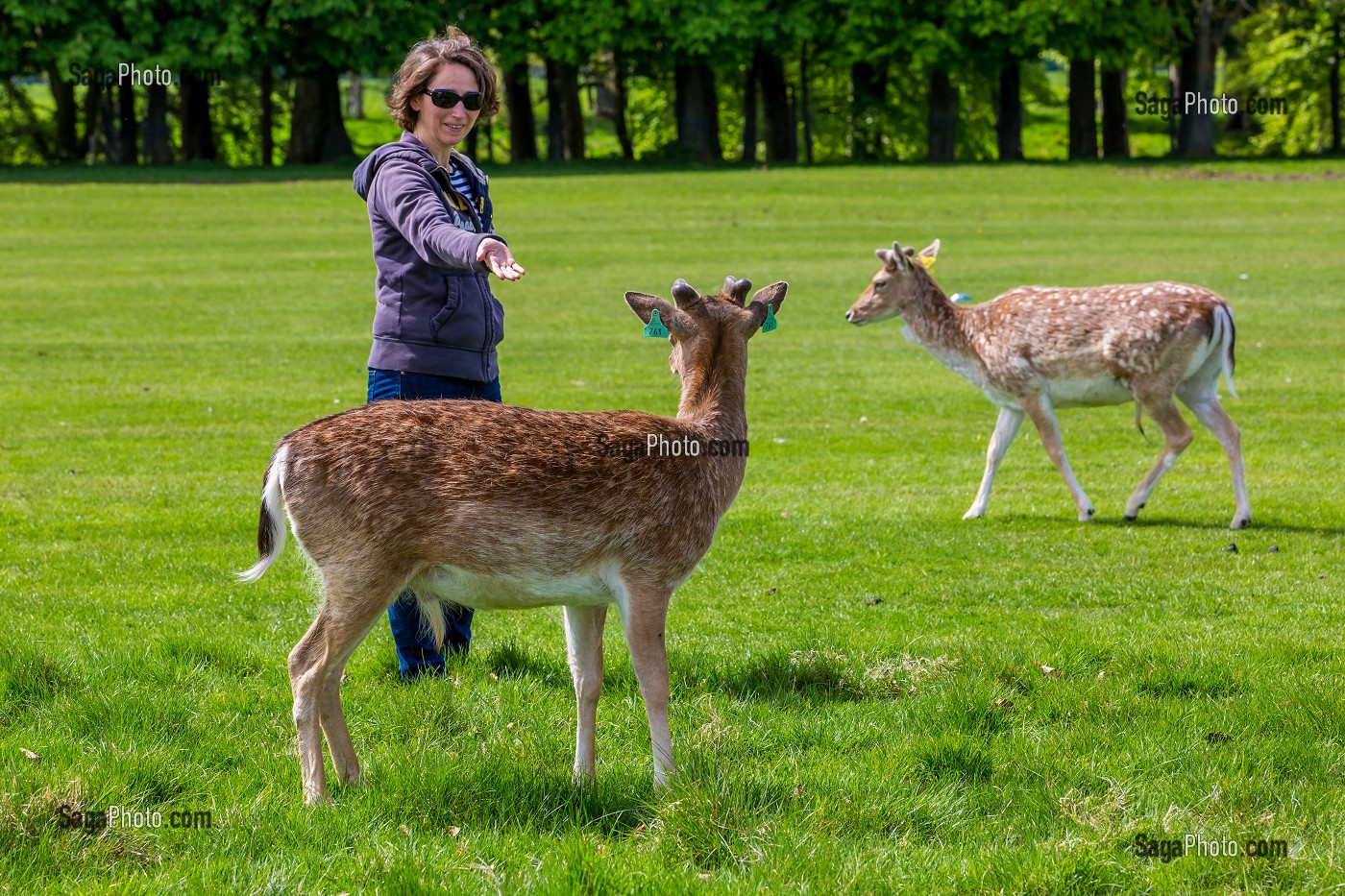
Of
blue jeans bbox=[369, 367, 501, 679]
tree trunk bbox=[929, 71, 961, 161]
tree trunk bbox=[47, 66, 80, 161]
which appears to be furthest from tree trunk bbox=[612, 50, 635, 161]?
blue jeans bbox=[369, 367, 501, 679]

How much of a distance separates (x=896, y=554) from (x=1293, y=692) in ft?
11.7

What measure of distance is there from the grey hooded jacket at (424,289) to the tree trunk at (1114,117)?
46340mm

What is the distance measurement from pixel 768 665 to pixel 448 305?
83.3 inches

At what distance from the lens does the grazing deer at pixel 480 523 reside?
15.7 feet

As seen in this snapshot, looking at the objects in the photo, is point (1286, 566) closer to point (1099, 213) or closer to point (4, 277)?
point (4, 277)

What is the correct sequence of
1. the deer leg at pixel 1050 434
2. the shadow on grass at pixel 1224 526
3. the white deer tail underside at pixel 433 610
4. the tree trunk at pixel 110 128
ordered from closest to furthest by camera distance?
the white deer tail underside at pixel 433 610 → the shadow on grass at pixel 1224 526 → the deer leg at pixel 1050 434 → the tree trunk at pixel 110 128

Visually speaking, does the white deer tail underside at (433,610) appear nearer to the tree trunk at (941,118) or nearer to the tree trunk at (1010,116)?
the tree trunk at (941,118)

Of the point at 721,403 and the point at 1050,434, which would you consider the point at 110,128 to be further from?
the point at 721,403

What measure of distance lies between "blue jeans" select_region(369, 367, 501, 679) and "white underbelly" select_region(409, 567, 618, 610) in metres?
0.69

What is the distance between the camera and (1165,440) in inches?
405

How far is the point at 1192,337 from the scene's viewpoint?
10070 mm

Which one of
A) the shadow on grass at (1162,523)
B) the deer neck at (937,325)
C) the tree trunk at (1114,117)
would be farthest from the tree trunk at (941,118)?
the shadow on grass at (1162,523)

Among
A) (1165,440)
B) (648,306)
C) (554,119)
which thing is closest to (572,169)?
(554,119)

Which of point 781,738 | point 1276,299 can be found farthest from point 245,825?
point 1276,299
